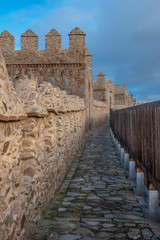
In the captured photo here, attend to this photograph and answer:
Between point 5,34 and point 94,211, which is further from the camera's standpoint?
point 5,34

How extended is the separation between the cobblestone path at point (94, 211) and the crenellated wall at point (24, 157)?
1.02ft

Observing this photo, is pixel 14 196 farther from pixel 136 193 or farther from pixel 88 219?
pixel 136 193

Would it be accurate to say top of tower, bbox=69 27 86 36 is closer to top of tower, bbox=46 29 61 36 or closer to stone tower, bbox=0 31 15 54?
top of tower, bbox=46 29 61 36

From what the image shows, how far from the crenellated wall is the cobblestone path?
309 mm

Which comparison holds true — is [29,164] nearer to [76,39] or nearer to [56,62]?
Answer: [56,62]

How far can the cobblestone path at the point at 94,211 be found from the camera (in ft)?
12.3

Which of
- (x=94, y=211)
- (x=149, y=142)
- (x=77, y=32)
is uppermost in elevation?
(x=77, y=32)

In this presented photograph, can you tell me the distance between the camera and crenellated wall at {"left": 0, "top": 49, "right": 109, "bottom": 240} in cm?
264

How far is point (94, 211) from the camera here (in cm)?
467

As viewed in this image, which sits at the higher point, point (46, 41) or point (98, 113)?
point (46, 41)

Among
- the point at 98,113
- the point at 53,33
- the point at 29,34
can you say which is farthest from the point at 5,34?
the point at 98,113

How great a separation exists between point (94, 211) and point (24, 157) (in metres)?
1.84

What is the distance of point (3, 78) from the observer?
2.78 metres

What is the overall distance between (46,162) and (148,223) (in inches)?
83.7
